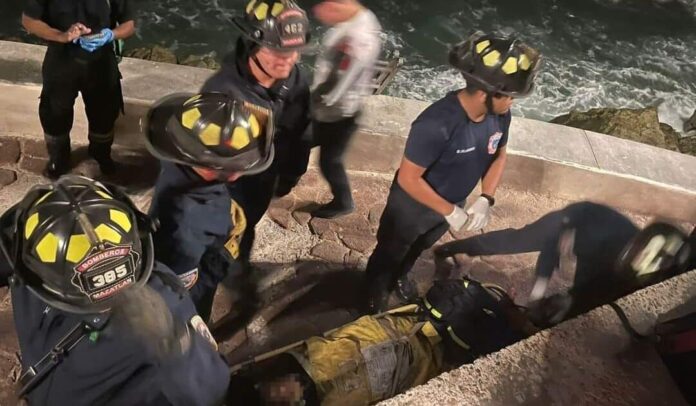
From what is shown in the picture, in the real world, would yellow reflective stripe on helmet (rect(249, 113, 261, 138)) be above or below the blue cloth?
above

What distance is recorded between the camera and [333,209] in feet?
14.9

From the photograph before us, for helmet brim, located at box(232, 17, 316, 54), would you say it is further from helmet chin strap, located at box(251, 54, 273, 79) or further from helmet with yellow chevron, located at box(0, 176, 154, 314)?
helmet with yellow chevron, located at box(0, 176, 154, 314)

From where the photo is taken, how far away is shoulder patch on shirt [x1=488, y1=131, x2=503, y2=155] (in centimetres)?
327

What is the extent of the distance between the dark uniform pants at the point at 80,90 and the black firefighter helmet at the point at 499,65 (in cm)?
230

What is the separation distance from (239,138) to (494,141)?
1.44 metres

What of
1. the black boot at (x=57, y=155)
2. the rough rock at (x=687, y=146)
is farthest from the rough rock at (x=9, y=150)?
the rough rock at (x=687, y=146)

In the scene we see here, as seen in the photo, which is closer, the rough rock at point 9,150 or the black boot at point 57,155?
the black boot at point 57,155

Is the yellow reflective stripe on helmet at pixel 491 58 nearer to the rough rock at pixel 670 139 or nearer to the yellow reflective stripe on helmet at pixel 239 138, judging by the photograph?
the yellow reflective stripe on helmet at pixel 239 138

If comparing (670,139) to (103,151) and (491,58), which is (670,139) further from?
(103,151)

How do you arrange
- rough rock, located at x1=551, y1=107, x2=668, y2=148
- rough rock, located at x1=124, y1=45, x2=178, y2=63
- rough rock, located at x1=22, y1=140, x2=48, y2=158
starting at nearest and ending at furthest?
rough rock, located at x1=22, y1=140, x2=48, y2=158 → rough rock, located at x1=551, y1=107, x2=668, y2=148 → rough rock, located at x1=124, y1=45, x2=178, y2=63

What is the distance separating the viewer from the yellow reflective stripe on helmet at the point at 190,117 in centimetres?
254

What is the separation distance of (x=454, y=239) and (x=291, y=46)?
2.13 metres

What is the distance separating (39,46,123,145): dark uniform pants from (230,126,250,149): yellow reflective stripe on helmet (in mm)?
1820

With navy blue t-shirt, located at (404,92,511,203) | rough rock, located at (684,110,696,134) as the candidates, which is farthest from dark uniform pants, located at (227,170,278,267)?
rough rock, located at (684,110,696,134)
